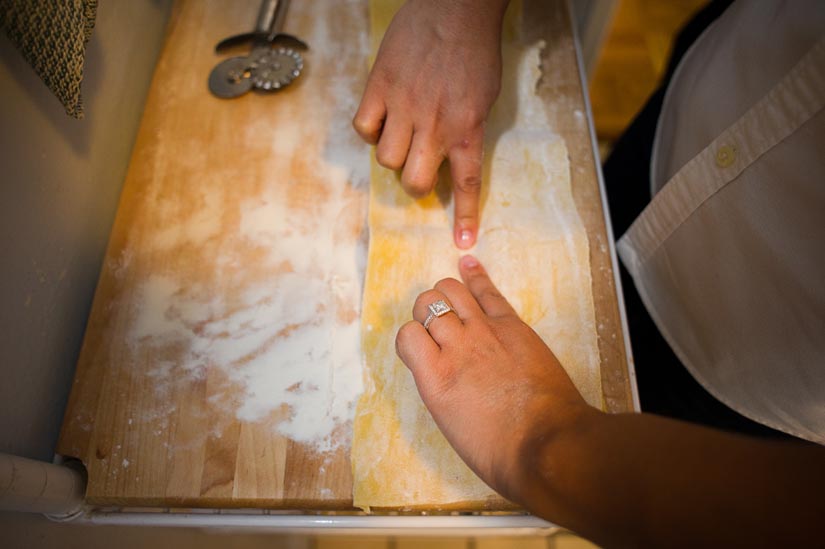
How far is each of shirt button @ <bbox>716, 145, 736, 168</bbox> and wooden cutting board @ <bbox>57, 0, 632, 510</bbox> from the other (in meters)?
0.19

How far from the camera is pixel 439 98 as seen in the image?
2.54ft

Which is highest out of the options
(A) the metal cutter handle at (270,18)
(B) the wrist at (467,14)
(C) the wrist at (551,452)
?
(A) the metal cutter handle at (270,18)

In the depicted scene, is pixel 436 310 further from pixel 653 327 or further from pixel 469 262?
pixel 653 327

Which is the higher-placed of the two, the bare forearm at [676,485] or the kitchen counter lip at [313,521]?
the bare forearm at [676,485]

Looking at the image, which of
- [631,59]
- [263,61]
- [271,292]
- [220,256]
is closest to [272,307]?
[271,292]

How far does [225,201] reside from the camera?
87cm

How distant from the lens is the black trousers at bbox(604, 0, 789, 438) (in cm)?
86

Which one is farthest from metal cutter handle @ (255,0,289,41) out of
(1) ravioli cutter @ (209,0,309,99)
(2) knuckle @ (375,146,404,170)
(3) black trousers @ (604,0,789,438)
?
(3) black trousers @ (604,0,789,438)

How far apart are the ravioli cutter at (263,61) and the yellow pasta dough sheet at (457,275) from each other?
11.9 inches

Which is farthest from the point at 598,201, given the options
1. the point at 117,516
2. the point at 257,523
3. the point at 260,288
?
the point at 117,516

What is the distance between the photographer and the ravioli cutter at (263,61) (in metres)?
0.97

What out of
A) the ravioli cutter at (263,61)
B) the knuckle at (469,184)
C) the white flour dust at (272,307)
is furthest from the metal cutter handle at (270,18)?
the knuckle at (469,184)

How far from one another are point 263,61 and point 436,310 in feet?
2.20

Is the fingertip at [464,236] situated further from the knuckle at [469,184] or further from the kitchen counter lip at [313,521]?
the kitchen counter lip at [313,521]
